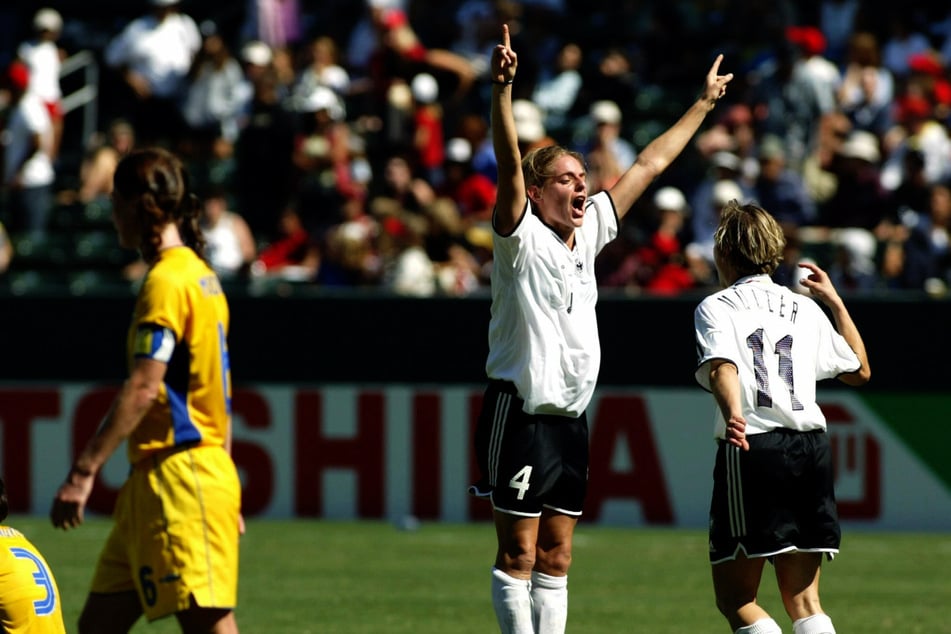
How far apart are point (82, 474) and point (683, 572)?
695 centimetres

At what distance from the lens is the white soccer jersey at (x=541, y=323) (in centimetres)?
707

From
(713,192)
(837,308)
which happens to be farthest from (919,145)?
(837,308)

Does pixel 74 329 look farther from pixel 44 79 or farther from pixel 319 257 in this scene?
pixel 44 79

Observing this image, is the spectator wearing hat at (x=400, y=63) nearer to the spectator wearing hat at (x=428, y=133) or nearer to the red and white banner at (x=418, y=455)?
the spectator wearing hat at (x=428, y=133)

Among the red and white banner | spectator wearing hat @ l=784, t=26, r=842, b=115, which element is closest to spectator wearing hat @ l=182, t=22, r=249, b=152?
the red and white banner

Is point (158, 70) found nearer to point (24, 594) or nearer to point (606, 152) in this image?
point (606, 152)

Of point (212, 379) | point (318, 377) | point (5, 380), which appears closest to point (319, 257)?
point (318, 377)

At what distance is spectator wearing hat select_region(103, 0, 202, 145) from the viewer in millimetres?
20234

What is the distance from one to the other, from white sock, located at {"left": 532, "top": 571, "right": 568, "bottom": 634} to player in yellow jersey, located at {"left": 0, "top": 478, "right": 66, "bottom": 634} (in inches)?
74.9

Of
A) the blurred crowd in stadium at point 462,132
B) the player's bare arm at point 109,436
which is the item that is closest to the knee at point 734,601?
the player's bare arm at point 109,436

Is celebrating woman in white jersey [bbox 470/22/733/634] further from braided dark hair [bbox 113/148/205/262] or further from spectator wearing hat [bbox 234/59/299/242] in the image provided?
spectator wearing hat [bbox 234/59/299/242]

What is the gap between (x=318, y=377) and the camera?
1516 cm

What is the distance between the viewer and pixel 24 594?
Result: 259 inches

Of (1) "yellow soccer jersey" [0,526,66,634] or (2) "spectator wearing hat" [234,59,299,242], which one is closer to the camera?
(1) "yellow soccer jersey" [0,526,66,634]
